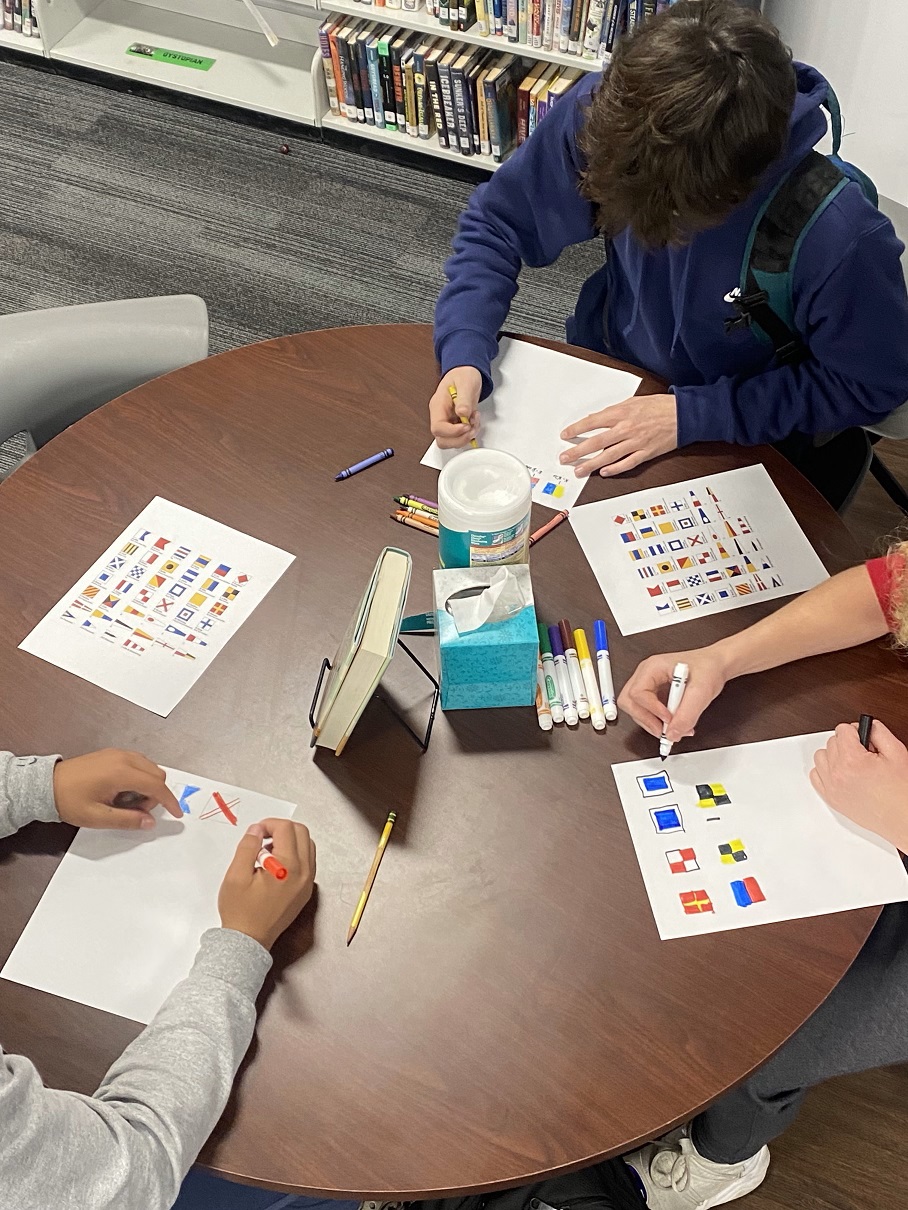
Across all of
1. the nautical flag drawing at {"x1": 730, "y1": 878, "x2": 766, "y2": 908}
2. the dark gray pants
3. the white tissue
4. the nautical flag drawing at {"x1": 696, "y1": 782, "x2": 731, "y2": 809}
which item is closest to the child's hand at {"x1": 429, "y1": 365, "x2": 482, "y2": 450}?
the white tissue

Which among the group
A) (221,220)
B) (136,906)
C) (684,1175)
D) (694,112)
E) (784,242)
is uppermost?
(694,112)

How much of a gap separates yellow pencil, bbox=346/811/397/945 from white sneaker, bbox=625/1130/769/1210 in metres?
0.77

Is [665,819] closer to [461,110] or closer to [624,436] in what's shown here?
[624,436]

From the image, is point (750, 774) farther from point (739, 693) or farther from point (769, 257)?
point (769, 257)

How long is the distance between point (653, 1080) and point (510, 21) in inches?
106

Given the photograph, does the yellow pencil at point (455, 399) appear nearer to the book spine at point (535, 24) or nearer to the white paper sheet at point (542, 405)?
the white paper sheet at point (542, 405)

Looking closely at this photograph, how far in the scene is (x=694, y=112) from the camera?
3.64ft

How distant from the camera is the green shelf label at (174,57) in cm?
326

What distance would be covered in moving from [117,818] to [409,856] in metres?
0.29

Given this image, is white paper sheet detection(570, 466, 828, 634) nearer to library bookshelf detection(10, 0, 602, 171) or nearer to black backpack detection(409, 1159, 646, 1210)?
black backpack detection(409, 1159, 646, 1210)

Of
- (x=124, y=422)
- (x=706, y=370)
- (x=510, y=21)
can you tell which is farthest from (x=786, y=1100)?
(x=510, y=21)

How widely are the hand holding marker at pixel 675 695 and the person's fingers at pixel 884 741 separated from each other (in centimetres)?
20

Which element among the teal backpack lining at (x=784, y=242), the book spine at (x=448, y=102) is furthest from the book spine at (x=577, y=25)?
the teal backpack lining at (x=784, y=242)

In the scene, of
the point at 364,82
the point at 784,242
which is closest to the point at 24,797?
the point at 784,242
